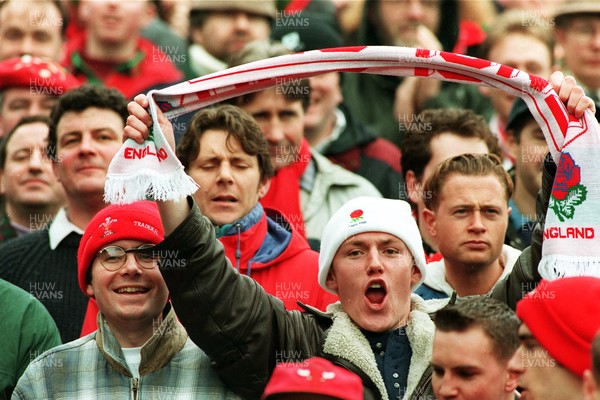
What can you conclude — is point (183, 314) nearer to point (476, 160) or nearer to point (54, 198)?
point (476, 160)

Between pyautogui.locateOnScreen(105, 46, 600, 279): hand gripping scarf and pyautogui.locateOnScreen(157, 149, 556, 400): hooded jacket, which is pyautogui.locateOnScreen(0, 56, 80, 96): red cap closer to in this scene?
pyautogui.locateOnScreen(105, 46, 600, 279): hand gripping scarf

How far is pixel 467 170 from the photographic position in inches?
297

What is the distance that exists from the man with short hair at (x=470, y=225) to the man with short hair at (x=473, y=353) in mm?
1366

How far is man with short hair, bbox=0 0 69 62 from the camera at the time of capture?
36.6ft

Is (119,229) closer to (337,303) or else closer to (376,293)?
(337,303)

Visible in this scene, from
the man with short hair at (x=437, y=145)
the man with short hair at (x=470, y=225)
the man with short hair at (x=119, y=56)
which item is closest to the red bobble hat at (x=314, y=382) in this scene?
the man with short hair at (x=470, y=225)

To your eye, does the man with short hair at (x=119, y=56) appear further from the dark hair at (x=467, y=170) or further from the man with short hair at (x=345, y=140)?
the dark hair at (x=467, y=170)

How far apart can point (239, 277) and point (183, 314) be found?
308 mm

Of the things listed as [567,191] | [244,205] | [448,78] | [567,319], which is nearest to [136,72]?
[244,205]

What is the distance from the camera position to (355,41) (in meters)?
11.3

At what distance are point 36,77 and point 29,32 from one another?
1.28 metres

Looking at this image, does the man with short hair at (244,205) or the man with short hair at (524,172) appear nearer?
the man with short hair at (244,205)

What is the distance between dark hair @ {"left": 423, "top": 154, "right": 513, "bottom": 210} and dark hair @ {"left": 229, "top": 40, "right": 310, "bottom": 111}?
145 cm

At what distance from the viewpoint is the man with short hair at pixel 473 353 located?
5848mm
